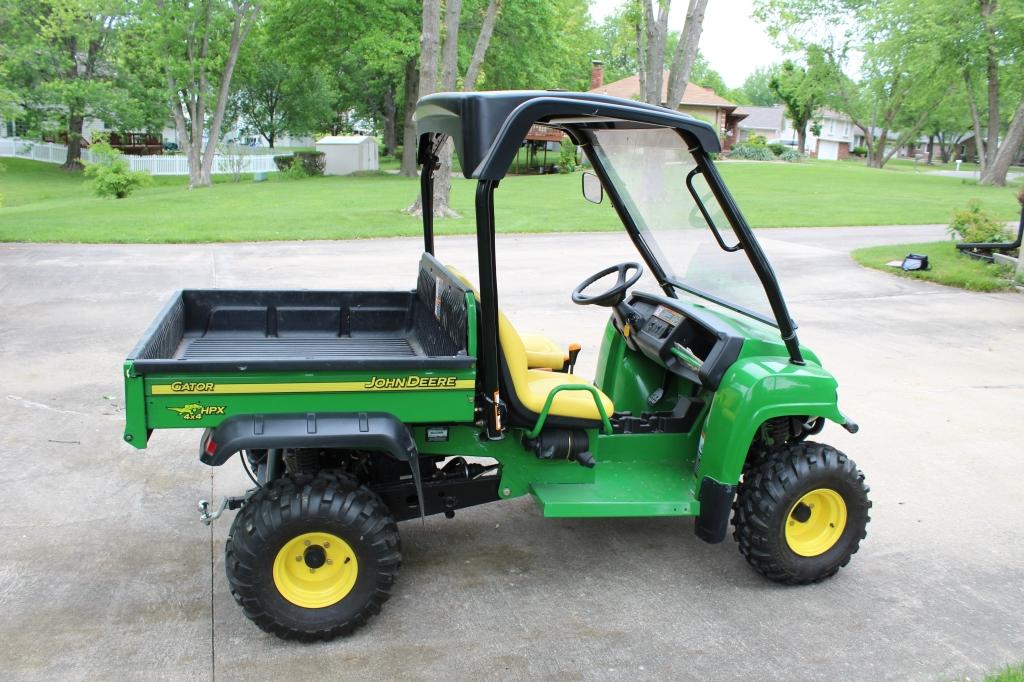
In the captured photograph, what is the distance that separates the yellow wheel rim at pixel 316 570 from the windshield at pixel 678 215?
1985mm

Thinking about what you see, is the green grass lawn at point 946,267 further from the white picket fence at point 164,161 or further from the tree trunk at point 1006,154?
the white picket fence at point 164,161

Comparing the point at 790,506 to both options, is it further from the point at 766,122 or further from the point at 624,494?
the point at 766,122

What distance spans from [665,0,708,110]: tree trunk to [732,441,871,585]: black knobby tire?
13.7m

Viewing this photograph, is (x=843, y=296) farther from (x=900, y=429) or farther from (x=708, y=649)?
(x=708, y=649)

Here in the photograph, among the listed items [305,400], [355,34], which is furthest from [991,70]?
[305,400]

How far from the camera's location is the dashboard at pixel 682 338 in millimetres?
3717

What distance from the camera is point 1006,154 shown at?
3381cm

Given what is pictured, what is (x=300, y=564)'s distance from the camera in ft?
10.8

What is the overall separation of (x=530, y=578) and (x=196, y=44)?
29.1 meters

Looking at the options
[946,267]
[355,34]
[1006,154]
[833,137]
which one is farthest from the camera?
[833,137]

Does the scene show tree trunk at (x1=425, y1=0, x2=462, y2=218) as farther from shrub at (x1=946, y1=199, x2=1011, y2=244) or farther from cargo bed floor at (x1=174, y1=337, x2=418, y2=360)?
cargo bed floor at (x1=174, y1=337, x2=418, y2=360)

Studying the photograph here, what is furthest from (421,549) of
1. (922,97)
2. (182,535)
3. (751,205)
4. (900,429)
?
(922,97)

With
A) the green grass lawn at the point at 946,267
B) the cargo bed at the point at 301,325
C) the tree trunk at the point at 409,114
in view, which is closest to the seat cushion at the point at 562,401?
the cargo bed at the point at 301,325

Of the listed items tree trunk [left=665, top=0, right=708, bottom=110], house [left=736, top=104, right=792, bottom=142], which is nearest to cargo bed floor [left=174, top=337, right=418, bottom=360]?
tree trunk [left=665, top=0, right=708, bottom=110]
